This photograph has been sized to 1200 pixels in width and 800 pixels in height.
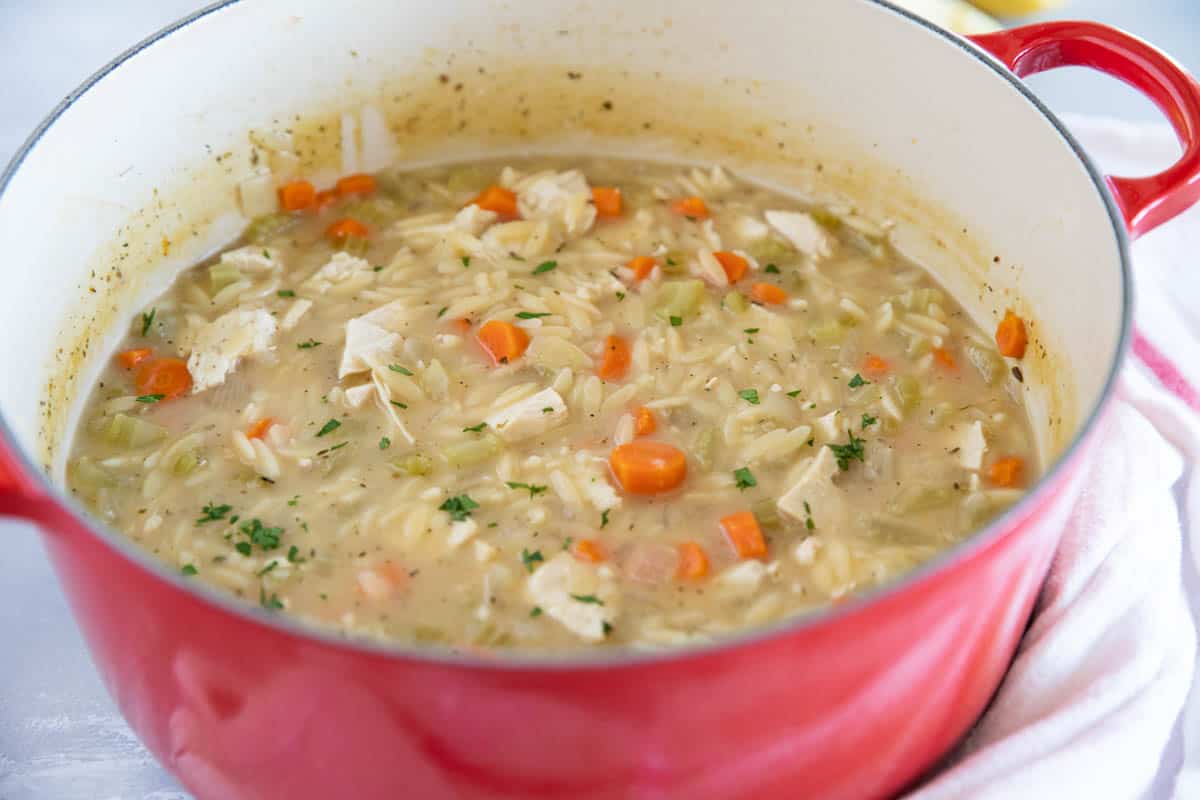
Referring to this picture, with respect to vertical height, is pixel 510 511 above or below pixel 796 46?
below

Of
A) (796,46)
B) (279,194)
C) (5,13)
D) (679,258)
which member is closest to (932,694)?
(679,258)

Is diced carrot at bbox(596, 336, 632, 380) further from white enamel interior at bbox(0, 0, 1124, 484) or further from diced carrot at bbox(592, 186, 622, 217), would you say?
white enamel interior at bbox(0, 0, 1124, 484)

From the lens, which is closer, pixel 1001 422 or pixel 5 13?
pixel 1001 422

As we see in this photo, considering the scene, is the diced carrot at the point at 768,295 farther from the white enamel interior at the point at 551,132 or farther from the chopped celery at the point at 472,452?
the chopped celery at the point at 472,452

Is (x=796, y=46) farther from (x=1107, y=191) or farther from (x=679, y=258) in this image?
(x=1107, y=191)

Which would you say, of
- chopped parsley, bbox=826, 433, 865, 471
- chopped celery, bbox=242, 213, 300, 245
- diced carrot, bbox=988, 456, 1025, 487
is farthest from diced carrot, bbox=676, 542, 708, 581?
chopped celery, bbox=242, 213, 300, 245

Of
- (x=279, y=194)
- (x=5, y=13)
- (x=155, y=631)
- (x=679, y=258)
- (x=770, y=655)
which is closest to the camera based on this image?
(x=770, y=655)
